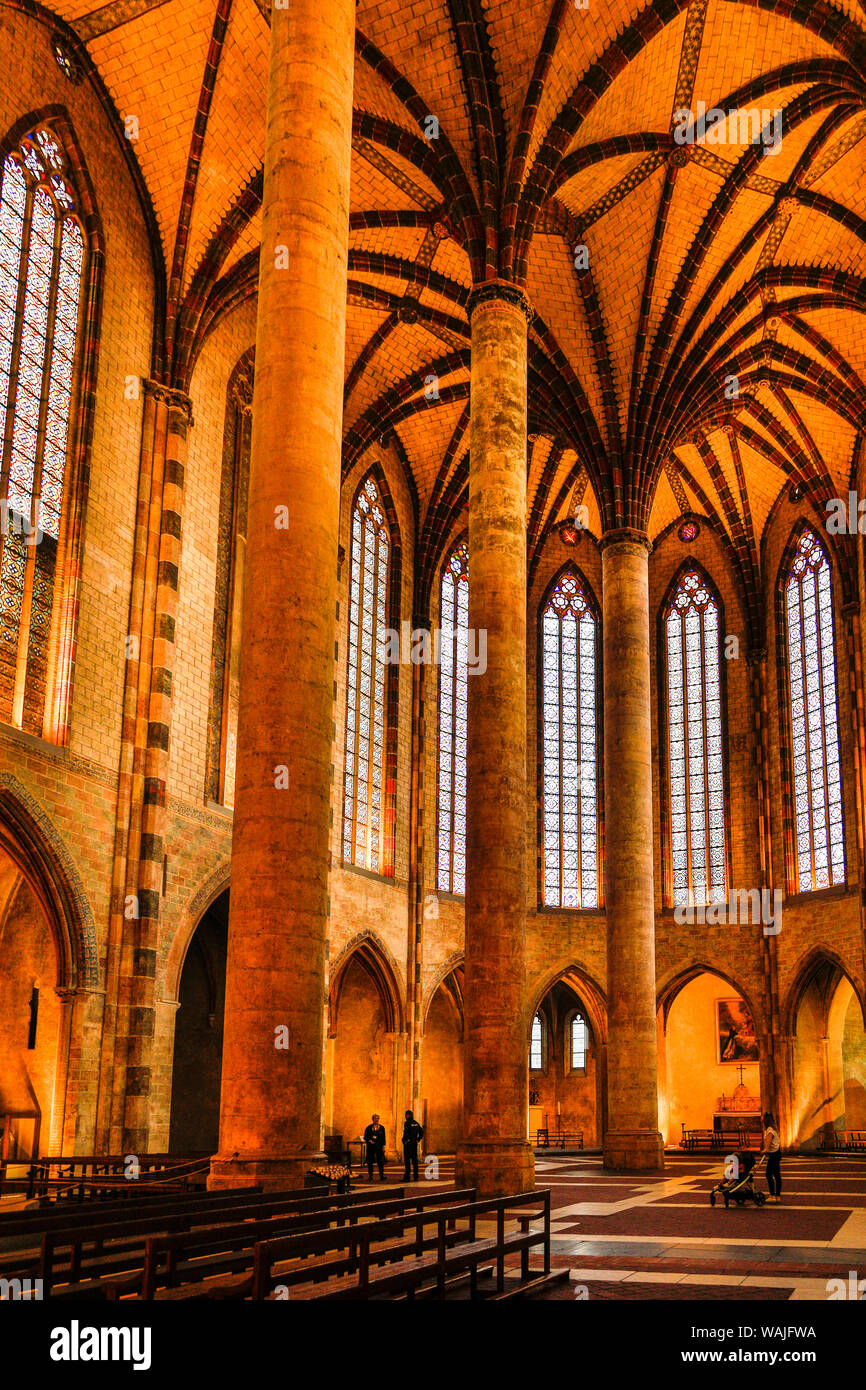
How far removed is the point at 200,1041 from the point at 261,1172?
65.1 feet

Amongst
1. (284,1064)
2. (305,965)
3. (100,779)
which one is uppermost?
(100,779)

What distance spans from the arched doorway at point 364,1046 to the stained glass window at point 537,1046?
353 inches

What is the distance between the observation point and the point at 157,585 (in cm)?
2347

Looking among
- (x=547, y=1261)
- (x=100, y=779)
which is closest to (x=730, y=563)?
(x=100, y=779)

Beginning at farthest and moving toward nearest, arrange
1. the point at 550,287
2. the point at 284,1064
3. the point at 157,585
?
the point at 550,287 → the point at 157,585 → the point at 284,1064

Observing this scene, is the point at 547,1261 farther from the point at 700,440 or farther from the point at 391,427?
the point at 700,440

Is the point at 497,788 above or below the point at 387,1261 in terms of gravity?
above

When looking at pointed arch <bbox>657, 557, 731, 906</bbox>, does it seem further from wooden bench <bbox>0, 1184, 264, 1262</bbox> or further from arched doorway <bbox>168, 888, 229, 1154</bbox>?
wooden bench <bbox>0, 1184, 264, 1262</bbox>

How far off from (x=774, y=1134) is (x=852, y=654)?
17.5m

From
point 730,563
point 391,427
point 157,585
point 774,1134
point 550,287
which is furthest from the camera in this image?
point 730,563

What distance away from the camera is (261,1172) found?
31.7 ft

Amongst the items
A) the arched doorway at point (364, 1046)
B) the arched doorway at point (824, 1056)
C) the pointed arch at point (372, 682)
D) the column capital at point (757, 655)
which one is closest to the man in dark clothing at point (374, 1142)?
the arched doorway at point (364, 1046)

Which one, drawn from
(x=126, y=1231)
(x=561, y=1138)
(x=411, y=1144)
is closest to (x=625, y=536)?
(x=411, y=1144)

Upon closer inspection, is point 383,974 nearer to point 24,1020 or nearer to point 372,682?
point 372,682
